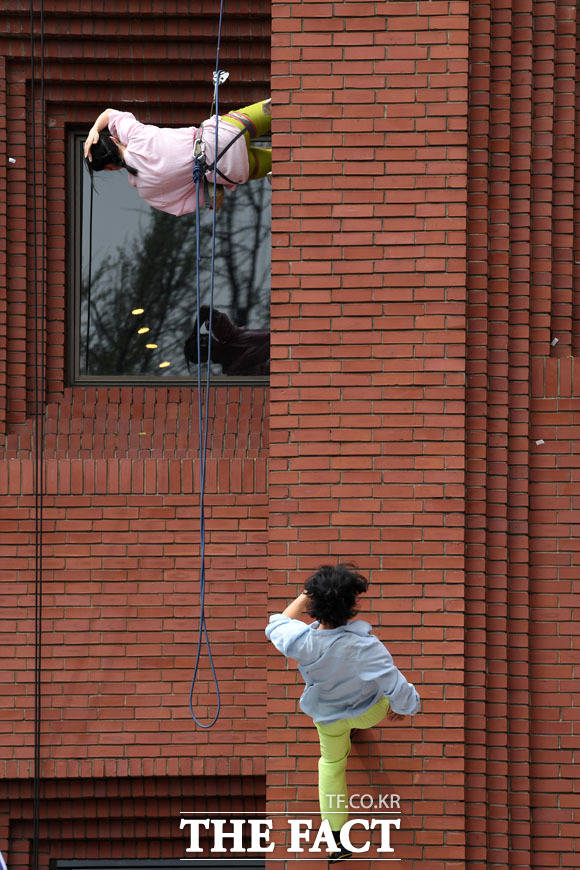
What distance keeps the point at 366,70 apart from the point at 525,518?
104 inches

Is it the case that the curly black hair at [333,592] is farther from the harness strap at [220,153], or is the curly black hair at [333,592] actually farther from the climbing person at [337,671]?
the harness strap at [220,153]

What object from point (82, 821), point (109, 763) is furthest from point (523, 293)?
point (82, 821)

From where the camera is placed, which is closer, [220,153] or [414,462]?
[414,462]

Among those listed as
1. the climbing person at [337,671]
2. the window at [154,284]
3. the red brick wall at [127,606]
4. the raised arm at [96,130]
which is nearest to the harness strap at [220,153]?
the raised arm at [96,130]

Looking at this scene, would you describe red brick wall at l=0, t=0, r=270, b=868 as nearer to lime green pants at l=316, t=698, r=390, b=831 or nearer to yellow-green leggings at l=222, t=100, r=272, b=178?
yellow-green leggings at l=222, t=100, r=272, b=178

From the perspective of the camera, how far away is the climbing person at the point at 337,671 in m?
6.02

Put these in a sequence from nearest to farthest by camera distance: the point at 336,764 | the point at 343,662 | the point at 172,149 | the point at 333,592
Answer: the point at 333,592 < the point at 343,662 < the point at 336,764 < the point at 172,149

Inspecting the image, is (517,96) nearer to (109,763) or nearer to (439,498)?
(439,498)

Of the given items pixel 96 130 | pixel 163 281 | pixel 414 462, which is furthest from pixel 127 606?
pixel 96 130

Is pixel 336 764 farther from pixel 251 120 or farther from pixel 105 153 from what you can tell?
pixel 105 153

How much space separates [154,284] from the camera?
8859mm

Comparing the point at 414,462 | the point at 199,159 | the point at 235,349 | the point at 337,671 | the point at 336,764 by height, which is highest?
the point at 199,159

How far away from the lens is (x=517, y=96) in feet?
24.2

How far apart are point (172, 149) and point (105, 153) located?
44cm
